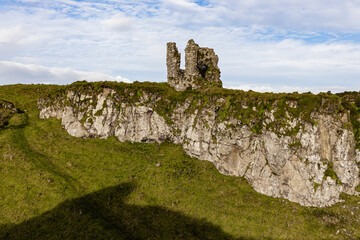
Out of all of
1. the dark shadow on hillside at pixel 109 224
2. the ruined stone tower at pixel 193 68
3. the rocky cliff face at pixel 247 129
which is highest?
the ruined stone tower at pixel 193 68

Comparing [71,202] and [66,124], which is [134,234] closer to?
[71,202]

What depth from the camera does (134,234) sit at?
77.1 feet

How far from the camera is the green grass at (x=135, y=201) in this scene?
78.1 feet

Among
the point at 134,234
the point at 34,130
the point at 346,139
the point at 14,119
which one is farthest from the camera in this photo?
the point at 14,119

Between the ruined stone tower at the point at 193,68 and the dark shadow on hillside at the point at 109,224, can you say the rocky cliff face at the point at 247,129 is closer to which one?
the ruined stone tower at the point at 193,68

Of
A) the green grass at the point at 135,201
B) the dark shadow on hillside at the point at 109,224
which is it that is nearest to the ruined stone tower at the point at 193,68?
the green grass at the point at 135,201

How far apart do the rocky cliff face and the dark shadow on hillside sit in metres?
10.4

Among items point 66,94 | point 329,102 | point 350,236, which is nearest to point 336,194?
point 350,236

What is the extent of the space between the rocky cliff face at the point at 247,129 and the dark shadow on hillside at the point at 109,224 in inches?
411

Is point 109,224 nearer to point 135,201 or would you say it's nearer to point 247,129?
point 135,201

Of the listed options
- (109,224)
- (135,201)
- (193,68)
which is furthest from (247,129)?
(109,224)

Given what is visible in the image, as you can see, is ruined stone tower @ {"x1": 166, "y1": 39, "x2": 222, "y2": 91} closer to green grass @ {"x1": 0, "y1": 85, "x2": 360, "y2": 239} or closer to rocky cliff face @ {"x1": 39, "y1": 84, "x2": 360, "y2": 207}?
rocky cliff face @ {"x1": 39, "y1": 84, "x2": 360, "y2": 207}

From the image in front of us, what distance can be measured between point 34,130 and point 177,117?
82.8 ft

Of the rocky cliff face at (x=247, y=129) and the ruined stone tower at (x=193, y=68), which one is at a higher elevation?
the ruined stone tower at (x=193, y=68)
